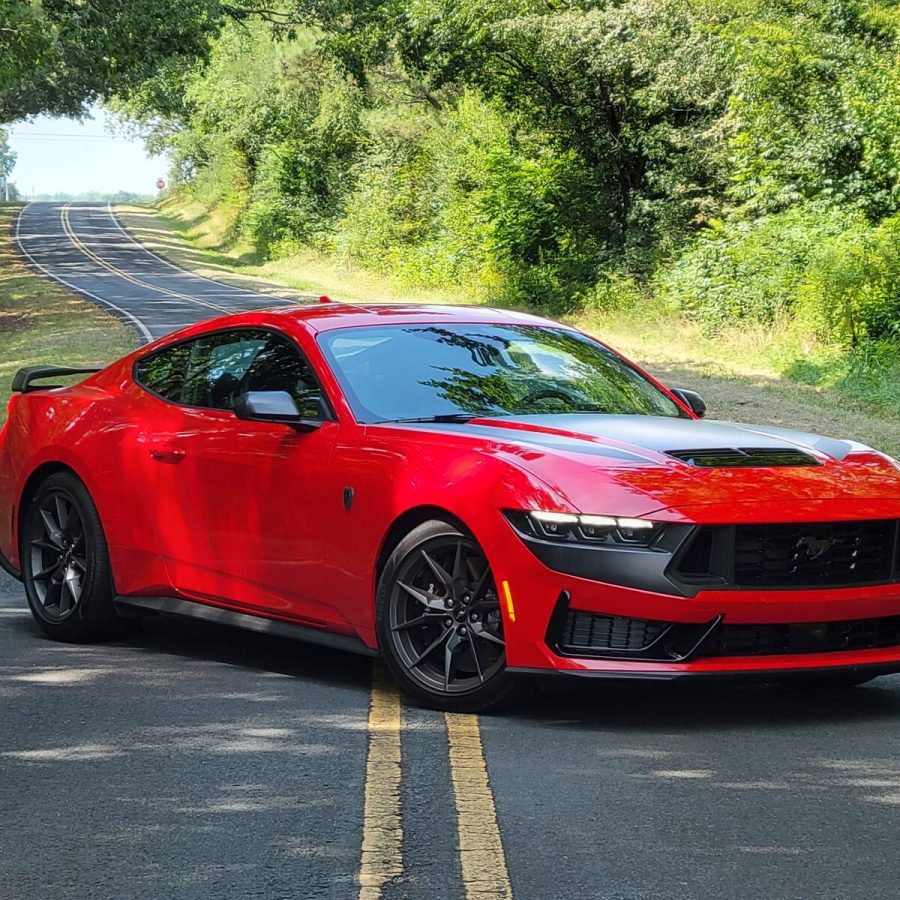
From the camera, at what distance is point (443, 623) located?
6.00 m

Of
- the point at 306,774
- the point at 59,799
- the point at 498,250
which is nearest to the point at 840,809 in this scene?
the point at 306,774

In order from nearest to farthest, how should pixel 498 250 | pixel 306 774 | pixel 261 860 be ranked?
pixel 261 860 → pixel 306 774 → pixel 498 250

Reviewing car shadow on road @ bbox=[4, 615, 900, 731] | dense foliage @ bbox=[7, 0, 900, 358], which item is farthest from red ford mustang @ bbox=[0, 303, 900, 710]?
dense foliage @ bbox=[7, 0, 900, 358]

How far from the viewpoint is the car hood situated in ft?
18.5

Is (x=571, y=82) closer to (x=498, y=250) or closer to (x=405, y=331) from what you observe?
(x=498, y=250)

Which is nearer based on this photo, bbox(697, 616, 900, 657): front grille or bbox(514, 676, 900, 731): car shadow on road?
bbox(697, 616, 900, 657): front grille

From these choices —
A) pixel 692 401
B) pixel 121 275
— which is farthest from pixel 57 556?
pixel 121 275

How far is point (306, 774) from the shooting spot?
5133mm

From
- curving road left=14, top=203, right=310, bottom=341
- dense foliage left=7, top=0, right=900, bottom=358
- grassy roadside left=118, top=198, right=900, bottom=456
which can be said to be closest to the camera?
grassy roadside left=118, top=198, right=900, bottom=456

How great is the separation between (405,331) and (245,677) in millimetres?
1623

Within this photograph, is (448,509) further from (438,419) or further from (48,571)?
(48,571)

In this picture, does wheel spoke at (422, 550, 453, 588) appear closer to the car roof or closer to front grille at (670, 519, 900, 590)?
front grille at (670, 519, 900, 590)

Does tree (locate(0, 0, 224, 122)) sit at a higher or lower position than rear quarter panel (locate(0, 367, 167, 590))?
higher

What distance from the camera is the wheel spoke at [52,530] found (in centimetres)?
779
